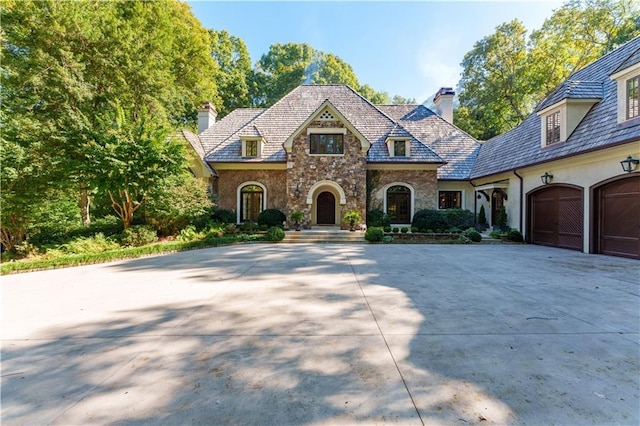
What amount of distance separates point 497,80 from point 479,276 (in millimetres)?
27147

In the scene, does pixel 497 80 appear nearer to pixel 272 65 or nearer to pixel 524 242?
pixel 524 242

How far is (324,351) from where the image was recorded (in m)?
3.29

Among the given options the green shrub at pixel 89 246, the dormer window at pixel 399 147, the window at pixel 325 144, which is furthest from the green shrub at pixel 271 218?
the dormer window at pixel 399 147

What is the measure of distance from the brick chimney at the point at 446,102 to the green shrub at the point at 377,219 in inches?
432

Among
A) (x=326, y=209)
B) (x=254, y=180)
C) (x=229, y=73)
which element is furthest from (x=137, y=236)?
(x=229, y=73)

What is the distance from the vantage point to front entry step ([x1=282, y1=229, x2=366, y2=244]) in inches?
567

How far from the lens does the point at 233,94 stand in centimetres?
3400

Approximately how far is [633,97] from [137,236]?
63.4ft

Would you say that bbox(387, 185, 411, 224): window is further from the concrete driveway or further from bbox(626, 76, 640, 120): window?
the concrete driveway

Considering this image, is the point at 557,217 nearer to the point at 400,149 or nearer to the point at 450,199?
the point at 450,199

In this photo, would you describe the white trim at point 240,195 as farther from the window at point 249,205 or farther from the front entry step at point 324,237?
the front entry step at point 324,237

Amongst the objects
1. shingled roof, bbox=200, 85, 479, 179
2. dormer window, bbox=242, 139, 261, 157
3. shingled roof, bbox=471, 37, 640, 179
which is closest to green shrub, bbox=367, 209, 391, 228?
shingled roof, bbox=200, 85, 479, 179

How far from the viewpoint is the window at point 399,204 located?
1834 cm

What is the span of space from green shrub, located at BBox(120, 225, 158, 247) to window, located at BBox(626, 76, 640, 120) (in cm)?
1872
